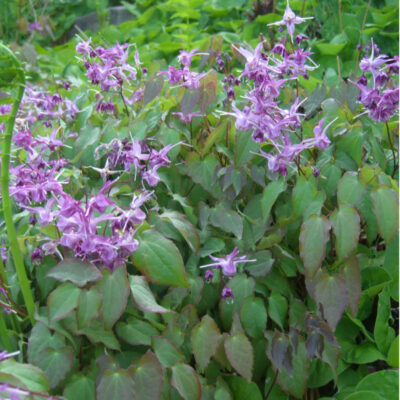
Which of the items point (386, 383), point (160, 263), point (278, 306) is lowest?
point (386, 383)

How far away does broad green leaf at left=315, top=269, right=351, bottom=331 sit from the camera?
1.07 meters

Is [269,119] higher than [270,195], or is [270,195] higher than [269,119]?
[269,119]

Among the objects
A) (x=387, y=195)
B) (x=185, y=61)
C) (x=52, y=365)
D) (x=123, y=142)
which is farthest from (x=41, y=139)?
(x=387, y=195)

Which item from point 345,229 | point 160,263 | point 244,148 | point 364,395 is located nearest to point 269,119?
point 244,148

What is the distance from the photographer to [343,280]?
1.09m

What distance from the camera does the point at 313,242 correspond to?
105cm

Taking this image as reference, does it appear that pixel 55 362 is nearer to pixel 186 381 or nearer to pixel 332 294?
pixel 186 381

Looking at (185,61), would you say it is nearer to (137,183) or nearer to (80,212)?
(137,183)

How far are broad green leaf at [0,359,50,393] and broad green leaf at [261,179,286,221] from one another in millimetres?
533

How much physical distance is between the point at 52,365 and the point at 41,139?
52 cm

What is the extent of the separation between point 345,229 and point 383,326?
12.8 inches

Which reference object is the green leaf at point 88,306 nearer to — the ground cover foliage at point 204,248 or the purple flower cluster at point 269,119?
the ground cover foliage at point 204,248

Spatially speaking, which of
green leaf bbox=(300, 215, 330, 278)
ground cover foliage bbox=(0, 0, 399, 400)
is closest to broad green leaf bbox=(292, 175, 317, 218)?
ground cover foliage bbox=(0, 0, 399, 400)

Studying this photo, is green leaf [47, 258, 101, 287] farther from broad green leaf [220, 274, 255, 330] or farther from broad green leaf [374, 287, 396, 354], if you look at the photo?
broad green leaf [374, 287, 396, 354]
